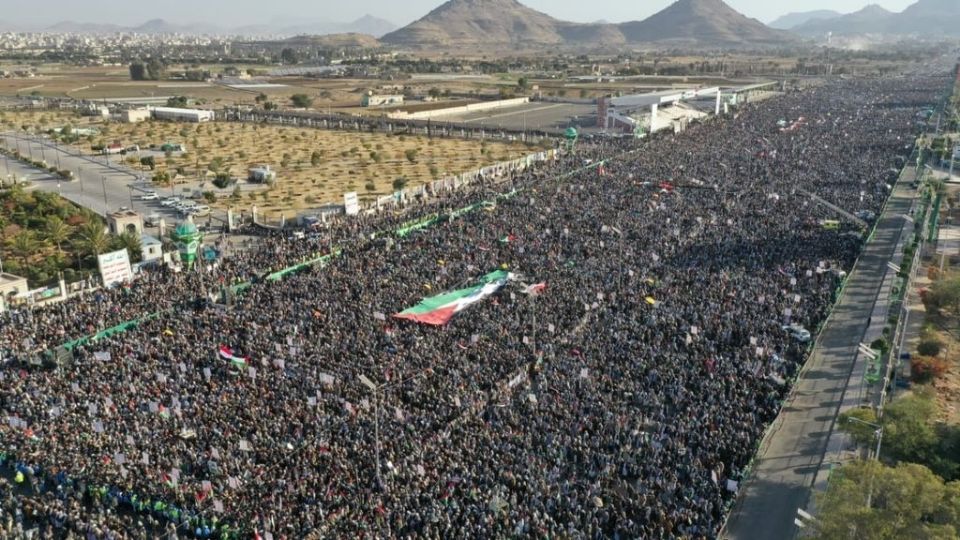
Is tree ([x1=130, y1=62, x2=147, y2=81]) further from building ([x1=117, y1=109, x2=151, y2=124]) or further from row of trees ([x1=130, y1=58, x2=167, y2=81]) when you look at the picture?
building ([x1=117, y1=109, x2=151, y2=124])

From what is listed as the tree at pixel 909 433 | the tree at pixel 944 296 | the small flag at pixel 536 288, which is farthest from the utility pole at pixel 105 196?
the tree at pixel 944 296

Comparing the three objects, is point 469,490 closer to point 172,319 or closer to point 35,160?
point 172,319

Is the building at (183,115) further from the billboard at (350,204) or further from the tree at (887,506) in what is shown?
the tree at (887,506)

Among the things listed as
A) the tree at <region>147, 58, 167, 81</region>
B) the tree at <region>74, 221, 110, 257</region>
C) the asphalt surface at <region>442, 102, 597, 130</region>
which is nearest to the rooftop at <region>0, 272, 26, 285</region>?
the tree at <region>74, 221, 110, 257</region>

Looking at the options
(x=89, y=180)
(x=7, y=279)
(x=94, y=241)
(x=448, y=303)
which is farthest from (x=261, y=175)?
(x=448, y=303)

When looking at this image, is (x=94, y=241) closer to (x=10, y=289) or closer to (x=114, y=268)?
(x=114, y=268)
